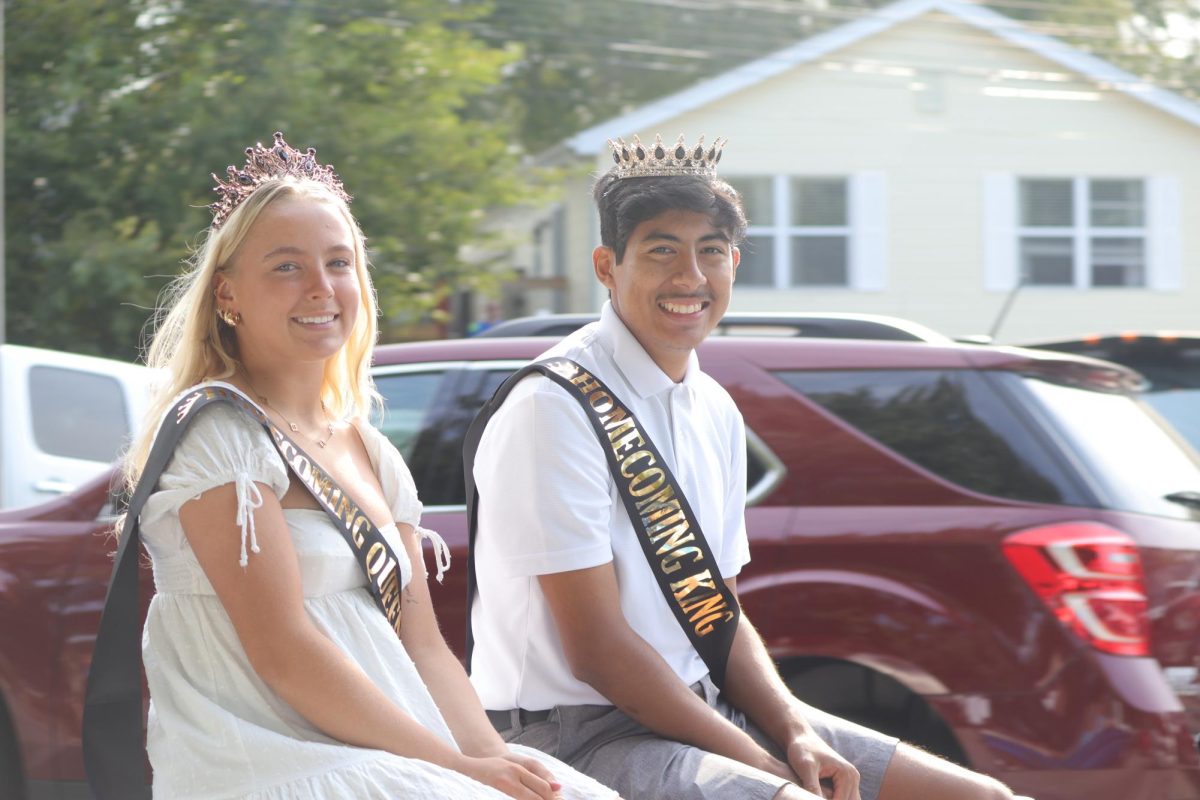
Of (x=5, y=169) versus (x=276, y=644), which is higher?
(x=5, y=169)

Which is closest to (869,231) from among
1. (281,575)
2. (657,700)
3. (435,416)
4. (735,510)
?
(435,416)

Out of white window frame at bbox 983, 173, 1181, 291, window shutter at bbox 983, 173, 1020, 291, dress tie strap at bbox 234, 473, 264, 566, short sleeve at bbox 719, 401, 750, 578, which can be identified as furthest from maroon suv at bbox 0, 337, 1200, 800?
white window frame at bbox 983, 173, 1181, 291

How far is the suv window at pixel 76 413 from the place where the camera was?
890 centimetres

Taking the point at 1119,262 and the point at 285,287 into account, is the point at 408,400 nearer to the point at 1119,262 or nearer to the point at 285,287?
the point at 285,287

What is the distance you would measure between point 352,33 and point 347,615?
17.1 metres

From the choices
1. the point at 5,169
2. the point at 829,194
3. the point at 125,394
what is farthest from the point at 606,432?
the point at 829,194

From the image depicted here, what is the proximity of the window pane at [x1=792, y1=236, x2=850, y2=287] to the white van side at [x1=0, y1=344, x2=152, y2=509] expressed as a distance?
12.3 metres

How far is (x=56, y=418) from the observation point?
29.4 feet

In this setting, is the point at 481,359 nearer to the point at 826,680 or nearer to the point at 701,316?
the point at 826,680

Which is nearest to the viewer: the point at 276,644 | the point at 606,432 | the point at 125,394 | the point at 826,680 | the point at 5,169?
the point at 276,644

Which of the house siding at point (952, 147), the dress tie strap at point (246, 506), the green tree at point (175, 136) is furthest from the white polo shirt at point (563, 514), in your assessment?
the house siding at point (952, 147)

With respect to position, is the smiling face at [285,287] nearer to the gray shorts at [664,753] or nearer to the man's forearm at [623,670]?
the man's forearm at [623,670]

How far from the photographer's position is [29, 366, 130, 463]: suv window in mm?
8898

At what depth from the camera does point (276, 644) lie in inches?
98.7
